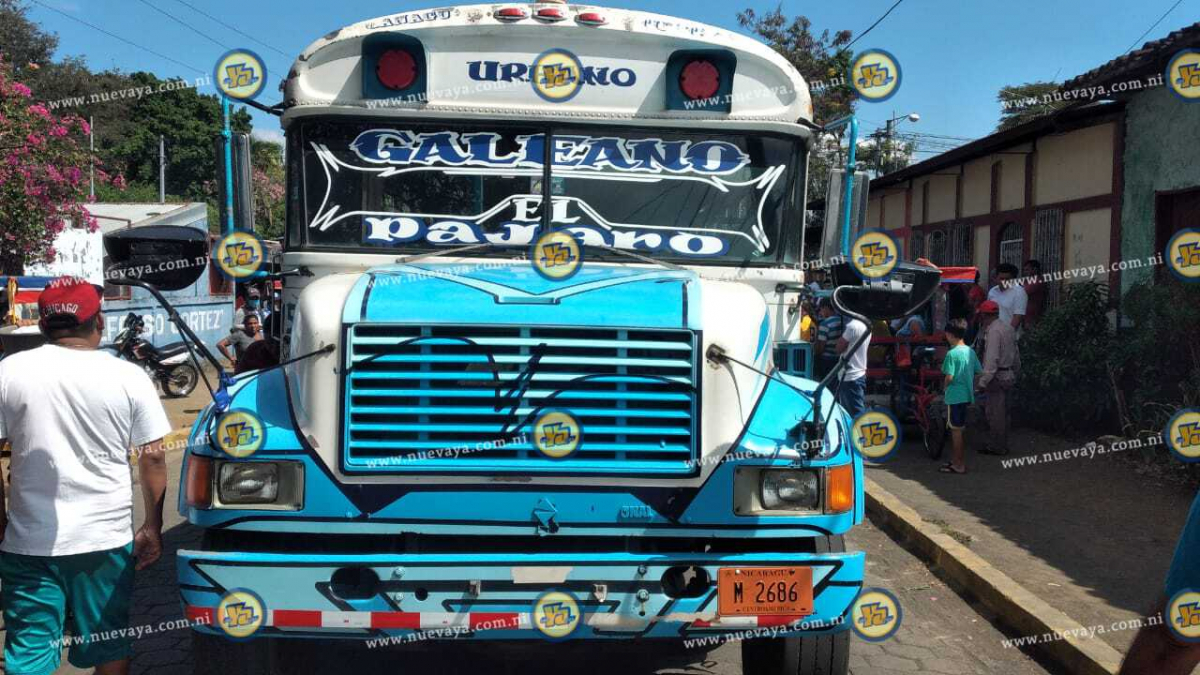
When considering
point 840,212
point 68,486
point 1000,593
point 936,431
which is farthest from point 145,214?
point 1000,593

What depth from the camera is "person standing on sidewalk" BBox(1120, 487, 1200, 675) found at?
256 centimetres

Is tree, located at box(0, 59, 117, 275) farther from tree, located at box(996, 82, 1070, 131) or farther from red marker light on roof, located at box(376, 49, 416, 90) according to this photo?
tree, located at box(996, 82, 1070, 131)

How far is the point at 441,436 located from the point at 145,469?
119 centimetres

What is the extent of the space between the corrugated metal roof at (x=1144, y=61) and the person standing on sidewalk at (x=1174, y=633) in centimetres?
852

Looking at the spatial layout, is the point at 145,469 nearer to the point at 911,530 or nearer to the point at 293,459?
the point at 293,459

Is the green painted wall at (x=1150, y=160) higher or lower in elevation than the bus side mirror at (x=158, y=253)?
higher

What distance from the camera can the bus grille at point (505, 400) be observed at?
344 centimetres

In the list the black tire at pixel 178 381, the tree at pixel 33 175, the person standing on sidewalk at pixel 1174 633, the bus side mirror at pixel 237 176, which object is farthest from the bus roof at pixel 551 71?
the black tire at pixel 178 381

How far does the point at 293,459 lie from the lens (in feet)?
11.2

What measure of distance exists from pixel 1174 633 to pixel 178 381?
14748 millimetres

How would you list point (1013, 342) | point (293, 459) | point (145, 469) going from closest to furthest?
point (293, 459) → point (145, 469) → point (1013, 342)

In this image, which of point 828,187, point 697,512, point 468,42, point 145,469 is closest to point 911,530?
point 828,187

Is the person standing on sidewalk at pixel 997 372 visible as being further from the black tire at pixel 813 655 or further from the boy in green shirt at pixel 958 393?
the black tire at pixel 813 655

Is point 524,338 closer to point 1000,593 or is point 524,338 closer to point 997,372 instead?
point 1000,593
